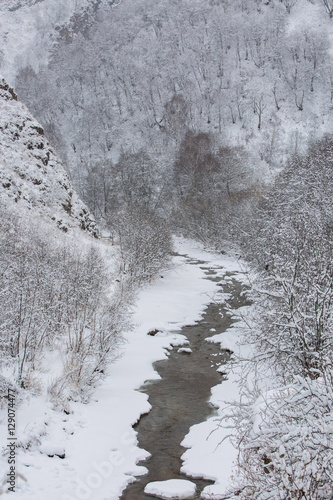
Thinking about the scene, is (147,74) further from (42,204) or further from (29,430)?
(29,430)

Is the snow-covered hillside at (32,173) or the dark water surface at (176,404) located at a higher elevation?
the snow-covered hillside at (32,173)

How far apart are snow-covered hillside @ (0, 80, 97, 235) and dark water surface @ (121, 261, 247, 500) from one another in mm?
10510

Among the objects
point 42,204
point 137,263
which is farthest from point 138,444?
point 42,204

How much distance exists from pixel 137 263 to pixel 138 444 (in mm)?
13573

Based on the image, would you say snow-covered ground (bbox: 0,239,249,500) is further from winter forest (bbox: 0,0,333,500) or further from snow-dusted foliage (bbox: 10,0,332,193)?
snow-dusted foliage (bbox: 10,0,332,193)

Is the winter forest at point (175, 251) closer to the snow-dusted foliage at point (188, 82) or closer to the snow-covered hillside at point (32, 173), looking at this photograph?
the snow-covered hillside at point (32, 173)

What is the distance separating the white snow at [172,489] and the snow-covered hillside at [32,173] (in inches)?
588

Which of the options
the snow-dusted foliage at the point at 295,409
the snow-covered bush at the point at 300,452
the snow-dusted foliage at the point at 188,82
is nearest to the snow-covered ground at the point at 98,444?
the snow-dusted foliage at the point at 295,409

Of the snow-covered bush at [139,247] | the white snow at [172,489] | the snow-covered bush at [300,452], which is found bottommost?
the white snow at [172,489]

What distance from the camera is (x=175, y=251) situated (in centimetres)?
3488

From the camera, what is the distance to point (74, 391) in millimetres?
8578

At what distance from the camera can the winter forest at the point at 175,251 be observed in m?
5.89

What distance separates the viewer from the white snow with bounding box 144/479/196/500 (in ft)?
19.0

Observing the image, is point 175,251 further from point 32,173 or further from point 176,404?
point 176,404
